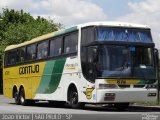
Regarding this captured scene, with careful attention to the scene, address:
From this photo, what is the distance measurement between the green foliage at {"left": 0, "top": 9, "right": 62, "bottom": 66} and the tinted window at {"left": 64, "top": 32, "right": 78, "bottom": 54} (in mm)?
30913

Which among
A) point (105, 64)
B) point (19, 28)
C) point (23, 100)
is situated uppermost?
point (19, 28)

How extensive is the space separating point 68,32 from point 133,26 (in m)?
3.02

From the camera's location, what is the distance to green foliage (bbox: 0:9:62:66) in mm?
54656

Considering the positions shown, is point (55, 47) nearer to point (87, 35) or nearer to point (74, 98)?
point (74, 98)

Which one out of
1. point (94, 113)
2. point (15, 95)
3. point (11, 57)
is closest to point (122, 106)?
point (94, 113)

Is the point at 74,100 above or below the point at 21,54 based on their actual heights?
below

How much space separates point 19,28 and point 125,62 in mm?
36883

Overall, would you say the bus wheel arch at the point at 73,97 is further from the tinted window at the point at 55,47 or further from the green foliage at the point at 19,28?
the green foliage at the point at 19,28

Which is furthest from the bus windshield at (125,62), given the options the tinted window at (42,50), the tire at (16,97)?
the tire at (16,97)

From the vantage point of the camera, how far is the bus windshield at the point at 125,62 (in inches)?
778

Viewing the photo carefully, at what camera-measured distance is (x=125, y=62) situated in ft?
65.6

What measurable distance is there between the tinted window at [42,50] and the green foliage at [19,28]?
2732cm

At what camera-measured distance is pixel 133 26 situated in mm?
20969

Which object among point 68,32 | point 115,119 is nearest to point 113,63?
point 68,32
